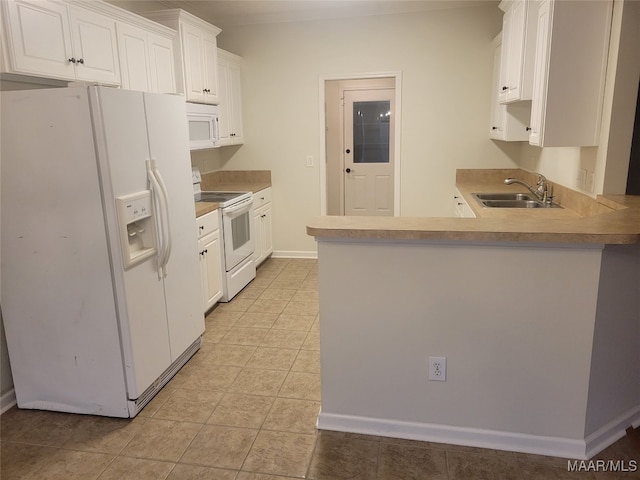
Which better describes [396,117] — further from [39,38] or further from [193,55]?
[39,38]

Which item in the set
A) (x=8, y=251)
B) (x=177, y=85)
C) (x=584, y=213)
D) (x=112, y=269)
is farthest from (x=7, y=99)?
(x=584, y=213)

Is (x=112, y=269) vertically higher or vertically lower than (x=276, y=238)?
higher

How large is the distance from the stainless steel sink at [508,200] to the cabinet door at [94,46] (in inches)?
108

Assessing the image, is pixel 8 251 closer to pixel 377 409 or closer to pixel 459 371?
pixel 377 409

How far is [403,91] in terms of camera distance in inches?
184

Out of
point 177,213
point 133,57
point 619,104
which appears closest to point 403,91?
point 619,104

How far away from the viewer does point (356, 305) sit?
206cm

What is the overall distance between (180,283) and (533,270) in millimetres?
1952

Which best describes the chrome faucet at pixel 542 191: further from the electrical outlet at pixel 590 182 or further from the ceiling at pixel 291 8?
the ceiling at pixel 291 8

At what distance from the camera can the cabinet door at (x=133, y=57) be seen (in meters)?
2.95

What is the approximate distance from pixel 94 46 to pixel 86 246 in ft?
4.24

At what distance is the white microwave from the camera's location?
148 inches

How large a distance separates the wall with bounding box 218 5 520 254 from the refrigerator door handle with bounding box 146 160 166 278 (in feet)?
9.16

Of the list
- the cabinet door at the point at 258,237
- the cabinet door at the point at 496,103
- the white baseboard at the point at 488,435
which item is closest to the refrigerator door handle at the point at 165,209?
the white baseboard at the point at 488,435
